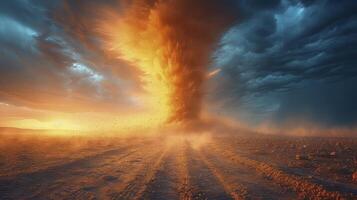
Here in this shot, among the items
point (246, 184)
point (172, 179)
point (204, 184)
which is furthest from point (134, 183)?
point (246, 184)

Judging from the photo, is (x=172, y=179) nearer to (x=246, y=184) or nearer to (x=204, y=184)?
(x=204, y=184)

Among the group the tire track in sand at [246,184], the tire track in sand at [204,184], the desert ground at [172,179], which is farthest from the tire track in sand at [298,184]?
the tire track in sand at [204,184]

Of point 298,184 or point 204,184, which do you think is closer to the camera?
point 298,184

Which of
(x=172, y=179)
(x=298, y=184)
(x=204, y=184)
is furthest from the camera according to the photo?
(x=172, y=179)

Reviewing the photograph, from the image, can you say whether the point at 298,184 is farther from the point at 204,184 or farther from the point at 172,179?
the point at 172,179

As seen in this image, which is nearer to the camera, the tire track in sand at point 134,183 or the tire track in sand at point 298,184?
the tire track in sand at point 298,184

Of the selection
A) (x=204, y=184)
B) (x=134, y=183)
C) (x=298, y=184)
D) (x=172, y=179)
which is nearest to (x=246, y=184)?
(x=204, y=184)

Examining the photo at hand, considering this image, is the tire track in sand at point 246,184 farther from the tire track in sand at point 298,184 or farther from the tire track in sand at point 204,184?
the tire track in sand at point 298,184

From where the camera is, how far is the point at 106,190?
8250 millimetres

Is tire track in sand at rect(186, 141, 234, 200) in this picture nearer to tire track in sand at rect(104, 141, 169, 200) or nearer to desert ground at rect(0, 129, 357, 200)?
desert ground at rect(0, 129, 357, 200)

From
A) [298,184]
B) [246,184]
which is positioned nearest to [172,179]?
[246,184]

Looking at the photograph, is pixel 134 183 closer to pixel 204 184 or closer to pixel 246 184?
pixel 204 184

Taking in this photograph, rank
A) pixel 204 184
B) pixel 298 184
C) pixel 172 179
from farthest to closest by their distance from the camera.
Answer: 1. pixel 172 179
2. pixel 204 184
3. pixel 298 184

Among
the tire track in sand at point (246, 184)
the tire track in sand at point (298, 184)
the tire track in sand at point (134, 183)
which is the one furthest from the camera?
the tire track in sand at point (246, 184)
